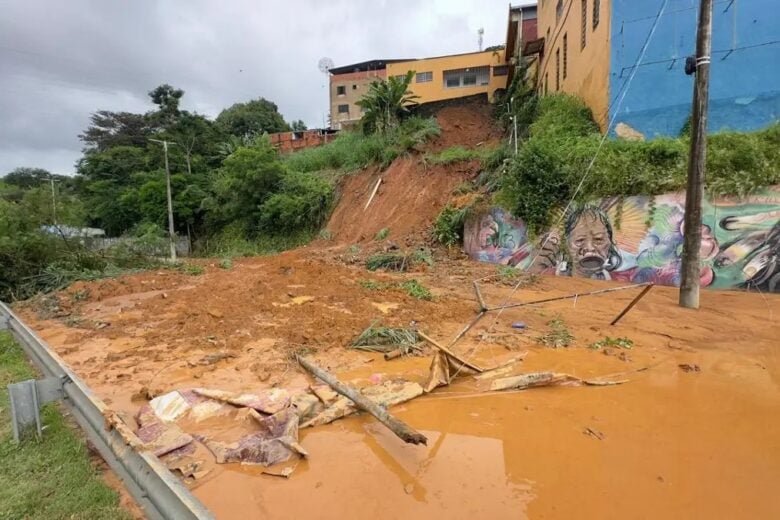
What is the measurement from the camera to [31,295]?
1193 centimetres

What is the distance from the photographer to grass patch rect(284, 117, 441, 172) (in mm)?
23359

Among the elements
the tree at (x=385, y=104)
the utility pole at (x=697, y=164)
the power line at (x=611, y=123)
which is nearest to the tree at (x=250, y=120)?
the tree at (x=385, y=104)

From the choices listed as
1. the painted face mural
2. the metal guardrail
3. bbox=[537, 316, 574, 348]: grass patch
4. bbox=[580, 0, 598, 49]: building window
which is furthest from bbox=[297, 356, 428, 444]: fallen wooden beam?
bbox=[580, 0, 598, 49]: building window

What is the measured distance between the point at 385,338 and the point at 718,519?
4542 mm

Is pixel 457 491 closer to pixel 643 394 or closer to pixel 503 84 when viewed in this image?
pixel 643 394

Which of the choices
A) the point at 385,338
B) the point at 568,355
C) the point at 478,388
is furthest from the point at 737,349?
the point at 385,338

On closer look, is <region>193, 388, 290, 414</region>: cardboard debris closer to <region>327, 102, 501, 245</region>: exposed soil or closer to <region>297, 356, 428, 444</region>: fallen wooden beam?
<region>297, 356, 428, 444</region>: fallen wooden beam

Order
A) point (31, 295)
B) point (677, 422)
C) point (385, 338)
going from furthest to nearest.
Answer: point (31, 295) < point (385, 338) < point (677, 422)

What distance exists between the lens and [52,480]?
3160mm

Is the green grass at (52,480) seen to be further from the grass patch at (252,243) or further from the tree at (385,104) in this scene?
the tree at (385,104)

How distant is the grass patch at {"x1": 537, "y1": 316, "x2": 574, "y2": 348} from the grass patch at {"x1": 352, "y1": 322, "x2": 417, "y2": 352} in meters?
2.06

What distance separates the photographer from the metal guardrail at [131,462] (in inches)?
82.6

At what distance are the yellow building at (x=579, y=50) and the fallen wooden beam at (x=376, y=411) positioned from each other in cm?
1323

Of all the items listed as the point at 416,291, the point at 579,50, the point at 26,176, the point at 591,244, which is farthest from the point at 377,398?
the point at 26,176
